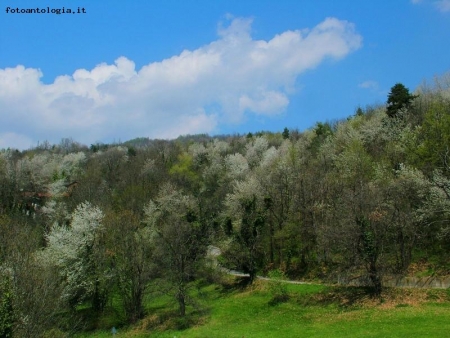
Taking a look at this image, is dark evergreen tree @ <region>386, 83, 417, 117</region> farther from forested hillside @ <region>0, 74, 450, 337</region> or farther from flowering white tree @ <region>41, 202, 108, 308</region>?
flowering white tree @ <region>41, 202, 108, 308</region>

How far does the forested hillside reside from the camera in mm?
32688

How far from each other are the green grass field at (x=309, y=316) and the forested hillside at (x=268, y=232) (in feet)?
5.72

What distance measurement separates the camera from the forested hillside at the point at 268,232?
107 feet

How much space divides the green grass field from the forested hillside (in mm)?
1743

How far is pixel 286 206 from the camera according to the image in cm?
5278

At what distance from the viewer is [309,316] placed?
32.3 meters

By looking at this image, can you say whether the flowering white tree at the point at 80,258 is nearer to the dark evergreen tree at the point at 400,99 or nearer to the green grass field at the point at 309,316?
the green grass field at the point at 309,316

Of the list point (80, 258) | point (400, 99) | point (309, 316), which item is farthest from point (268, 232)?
point (400, 99)

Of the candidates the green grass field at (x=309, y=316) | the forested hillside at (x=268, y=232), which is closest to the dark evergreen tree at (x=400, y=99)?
the forested hillside at (x=268, y=232)

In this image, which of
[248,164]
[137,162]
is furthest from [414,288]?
[137,162]

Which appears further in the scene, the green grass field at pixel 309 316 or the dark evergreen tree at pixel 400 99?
the dark evergreen tree at pixel 400 99

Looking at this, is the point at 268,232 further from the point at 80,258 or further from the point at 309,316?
the point at 80,258

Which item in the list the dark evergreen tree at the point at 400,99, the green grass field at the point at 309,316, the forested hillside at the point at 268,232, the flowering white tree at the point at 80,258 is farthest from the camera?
the dark evergreen tree at the point at 400,99

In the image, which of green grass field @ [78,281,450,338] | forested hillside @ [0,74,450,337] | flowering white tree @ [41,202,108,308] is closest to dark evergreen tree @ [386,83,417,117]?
forested hillside @ [0,74,450,337]
